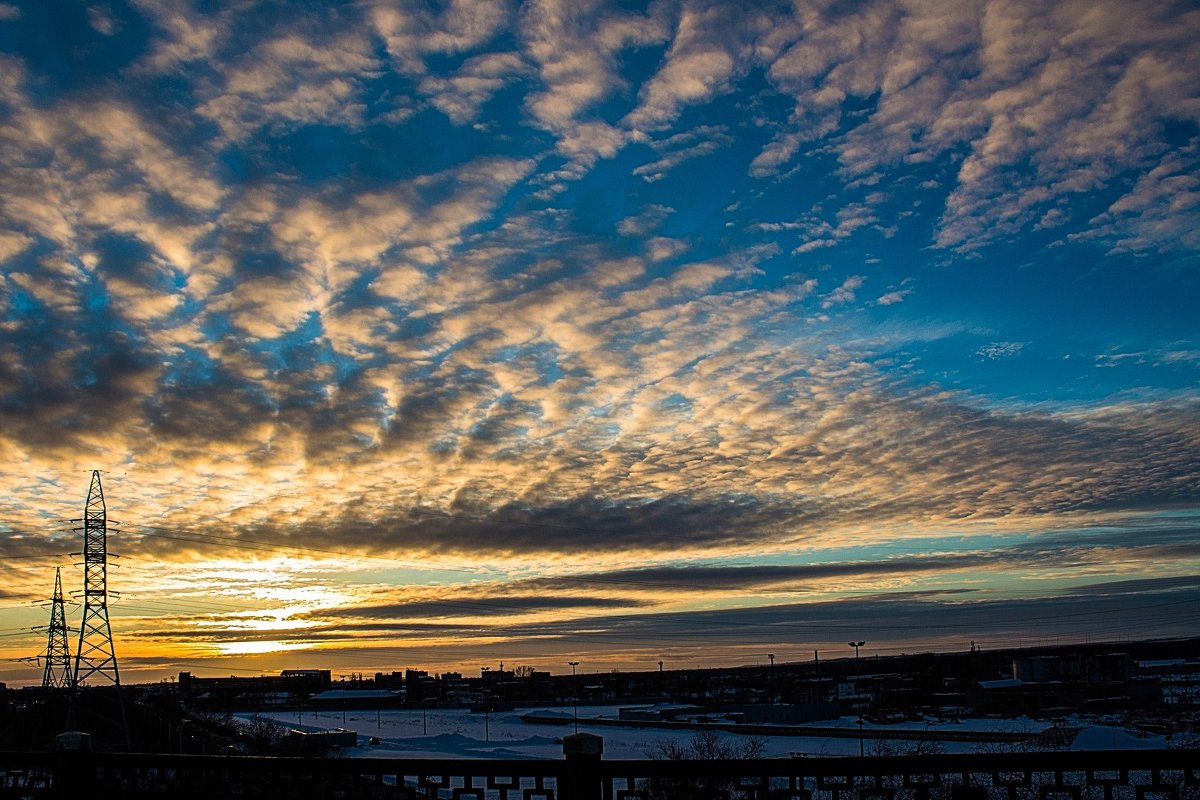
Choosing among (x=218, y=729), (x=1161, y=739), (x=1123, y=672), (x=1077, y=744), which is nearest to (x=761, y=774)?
(x=1077, y=744)

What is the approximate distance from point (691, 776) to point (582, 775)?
976 mm

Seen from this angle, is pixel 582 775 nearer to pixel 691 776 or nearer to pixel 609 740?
pixel 691 776

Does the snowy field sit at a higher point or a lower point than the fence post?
lower

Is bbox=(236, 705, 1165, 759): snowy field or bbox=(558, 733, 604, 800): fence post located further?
bbox=(236, 705, 1165, 759): snowy field

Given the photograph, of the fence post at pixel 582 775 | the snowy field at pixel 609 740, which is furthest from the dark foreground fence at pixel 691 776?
the snowy field at pixel 609 740

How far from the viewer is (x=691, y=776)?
8.56m

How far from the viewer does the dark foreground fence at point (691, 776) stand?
787cm

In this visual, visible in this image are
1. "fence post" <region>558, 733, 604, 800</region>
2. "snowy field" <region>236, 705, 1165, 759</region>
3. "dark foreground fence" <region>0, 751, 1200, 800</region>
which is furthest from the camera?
"snowy field" <region>236, 705, 1165, 759</region>

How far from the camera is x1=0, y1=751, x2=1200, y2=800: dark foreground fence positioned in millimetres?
7871

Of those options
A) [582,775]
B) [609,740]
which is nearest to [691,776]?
[582,775]

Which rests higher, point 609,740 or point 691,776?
point 691,776

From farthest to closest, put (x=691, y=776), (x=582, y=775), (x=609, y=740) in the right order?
1. (x=609, y=740)
2. (x=691, y=776)
3. (x=582, y=775)

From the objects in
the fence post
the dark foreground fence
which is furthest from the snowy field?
the fence post

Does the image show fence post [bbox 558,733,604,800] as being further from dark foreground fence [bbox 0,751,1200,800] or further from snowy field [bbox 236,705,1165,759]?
snowy field [bbox 236,705,1165,759]
